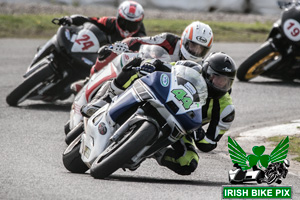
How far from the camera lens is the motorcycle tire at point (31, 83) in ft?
38.4

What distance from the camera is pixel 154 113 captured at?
7.02m

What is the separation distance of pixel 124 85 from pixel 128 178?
1037 mm

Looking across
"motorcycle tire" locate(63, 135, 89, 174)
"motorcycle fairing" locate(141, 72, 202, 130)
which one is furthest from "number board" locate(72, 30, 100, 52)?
"motorcycle fairing" locate(141, 72, 202, 130)

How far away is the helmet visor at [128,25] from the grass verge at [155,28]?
783cm

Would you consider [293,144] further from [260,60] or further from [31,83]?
[260,60]

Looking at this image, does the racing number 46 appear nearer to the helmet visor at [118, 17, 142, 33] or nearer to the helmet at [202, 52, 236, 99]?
the helmet at [202, 52, 236, 99]

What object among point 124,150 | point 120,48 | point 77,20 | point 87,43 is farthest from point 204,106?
point 77,20

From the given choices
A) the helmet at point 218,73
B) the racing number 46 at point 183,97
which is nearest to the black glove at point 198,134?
the helmet at point 218,73

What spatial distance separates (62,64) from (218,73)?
4574 millimetres

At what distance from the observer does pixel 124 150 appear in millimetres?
6695

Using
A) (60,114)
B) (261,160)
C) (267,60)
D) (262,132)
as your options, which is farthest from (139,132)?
(267,60)

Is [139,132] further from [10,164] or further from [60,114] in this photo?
[60,114]

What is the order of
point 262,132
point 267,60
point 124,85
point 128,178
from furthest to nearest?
point 267,60 → point 262,132 → point 124,85 → point 128,178
